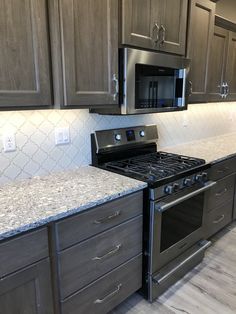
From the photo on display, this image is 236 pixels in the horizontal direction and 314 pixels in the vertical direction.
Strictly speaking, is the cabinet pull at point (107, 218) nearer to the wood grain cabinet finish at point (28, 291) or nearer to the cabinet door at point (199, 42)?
the wood grain cabinet finish at point (28, 291)

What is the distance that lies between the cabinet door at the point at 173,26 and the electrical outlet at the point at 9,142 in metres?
1.20

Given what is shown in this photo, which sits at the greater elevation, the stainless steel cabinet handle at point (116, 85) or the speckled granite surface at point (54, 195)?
the stainless steel cabinet handle at point (116, 85)

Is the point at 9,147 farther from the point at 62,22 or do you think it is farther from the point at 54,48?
the point at 62,22

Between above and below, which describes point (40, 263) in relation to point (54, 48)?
below

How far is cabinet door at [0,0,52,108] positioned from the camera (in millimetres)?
1160

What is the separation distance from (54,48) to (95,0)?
15.2 inches

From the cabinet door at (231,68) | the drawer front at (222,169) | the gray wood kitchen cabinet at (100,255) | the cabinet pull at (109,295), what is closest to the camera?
the gray wood kitchen cabinet at (100,255)

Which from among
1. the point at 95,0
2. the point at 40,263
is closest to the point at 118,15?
the point at 95,0

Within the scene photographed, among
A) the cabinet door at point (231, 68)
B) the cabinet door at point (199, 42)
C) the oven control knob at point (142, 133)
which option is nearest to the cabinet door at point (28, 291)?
the oven control knob at point (142, 133)

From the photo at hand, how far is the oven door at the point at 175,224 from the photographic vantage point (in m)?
1.66

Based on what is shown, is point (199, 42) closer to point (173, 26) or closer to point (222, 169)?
point (173, 26)

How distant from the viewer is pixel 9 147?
1.55 m

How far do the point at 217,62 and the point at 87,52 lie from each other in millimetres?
1662

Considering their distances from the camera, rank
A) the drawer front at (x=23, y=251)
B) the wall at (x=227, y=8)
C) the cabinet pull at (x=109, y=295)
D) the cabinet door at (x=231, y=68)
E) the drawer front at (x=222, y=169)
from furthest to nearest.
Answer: the wall at (x=227, y=8)
the cabinet door at (x=231, y=68)
the drawer front at (x=222, y=169)
the cabinet pull at (x=109, y=295)
the drawer front at (x=23, y=251)
